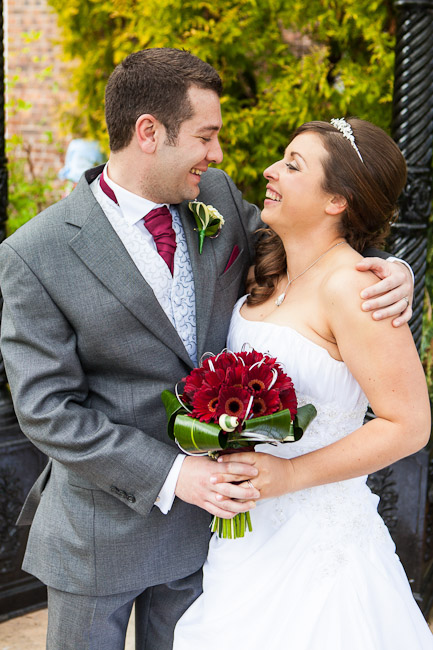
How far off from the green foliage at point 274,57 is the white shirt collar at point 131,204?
9.04 feet

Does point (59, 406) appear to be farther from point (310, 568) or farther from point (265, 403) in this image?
point (310, 568)

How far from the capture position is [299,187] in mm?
2180

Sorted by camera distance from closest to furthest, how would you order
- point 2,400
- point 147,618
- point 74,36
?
point 147,618 → point 2,400 → point 74,36

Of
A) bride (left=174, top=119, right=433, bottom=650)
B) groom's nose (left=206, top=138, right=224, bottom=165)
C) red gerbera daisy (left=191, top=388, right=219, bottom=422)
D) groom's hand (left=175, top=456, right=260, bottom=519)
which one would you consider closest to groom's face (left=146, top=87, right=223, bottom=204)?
groom's nose (left=206, top=138, right=224, bottom=165)

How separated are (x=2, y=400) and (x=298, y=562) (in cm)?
185

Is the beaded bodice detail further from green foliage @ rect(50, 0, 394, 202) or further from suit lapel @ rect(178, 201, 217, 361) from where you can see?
green foliage @ rect(50, 0, 394, 202)

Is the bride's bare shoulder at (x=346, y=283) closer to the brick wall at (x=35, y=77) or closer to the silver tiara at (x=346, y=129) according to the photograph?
the silver tiara at (x=346, y=129)

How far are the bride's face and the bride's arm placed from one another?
266 millimetres

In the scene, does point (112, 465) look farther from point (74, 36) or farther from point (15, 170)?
point (15, 170)

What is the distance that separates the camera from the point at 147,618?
239 cm

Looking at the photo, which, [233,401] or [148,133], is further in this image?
[148,133]

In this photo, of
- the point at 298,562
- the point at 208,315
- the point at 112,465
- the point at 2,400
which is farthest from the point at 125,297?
the point at 2,400

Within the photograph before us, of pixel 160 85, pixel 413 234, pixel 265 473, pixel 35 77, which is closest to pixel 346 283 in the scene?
pixel 265 473

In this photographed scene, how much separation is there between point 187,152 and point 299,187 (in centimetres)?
34
